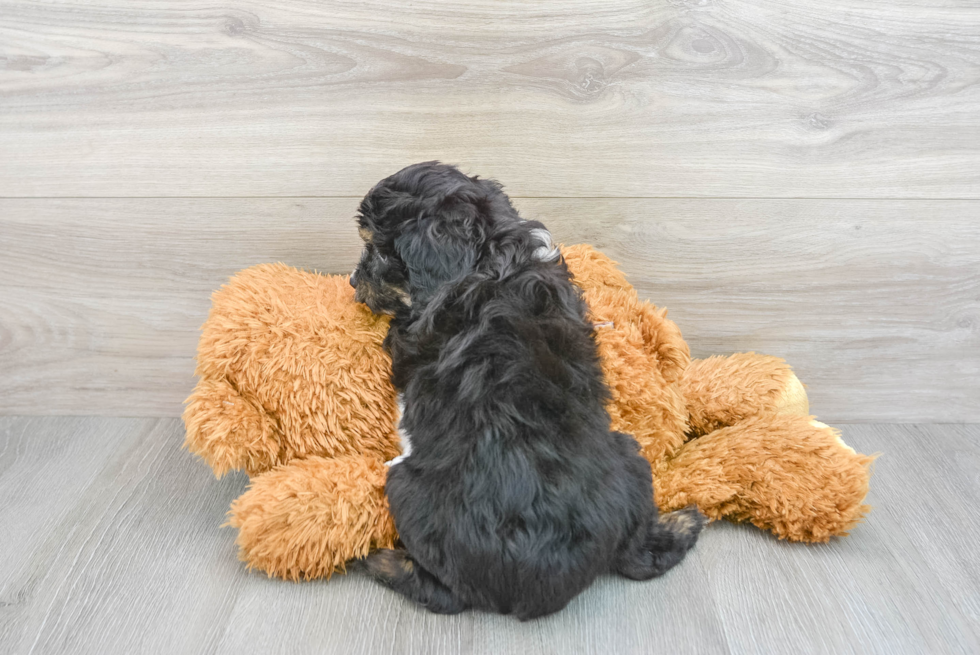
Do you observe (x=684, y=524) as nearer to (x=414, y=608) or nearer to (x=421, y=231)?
(x=414, y=608)

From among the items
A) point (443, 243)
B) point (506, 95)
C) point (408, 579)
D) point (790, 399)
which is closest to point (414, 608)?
point (408, 579)

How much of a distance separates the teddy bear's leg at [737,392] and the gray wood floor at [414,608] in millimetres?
260

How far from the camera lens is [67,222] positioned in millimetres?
1750

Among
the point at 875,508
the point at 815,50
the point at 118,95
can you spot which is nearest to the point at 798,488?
the point at 875,508

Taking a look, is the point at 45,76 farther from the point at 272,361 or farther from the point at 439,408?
the point at 439,408

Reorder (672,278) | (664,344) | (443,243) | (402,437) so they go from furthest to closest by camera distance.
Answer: (672,278) → (664,344) → (402,437) → (443,243)

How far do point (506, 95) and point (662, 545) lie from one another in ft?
3.42

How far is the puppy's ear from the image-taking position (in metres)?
1.26

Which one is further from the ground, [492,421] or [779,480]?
[492,421]

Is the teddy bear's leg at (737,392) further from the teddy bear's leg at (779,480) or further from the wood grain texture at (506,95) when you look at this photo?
the wood grain texture at (506,95)

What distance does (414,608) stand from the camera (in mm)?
1264

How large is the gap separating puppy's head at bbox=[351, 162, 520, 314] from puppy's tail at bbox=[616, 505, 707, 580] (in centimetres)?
62

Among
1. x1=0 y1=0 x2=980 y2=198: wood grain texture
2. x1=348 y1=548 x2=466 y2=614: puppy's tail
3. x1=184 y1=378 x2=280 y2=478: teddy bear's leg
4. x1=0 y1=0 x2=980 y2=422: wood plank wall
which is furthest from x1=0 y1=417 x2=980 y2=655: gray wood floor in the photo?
x1=0 y1=0 x2=980 y2=198: wood grain texture

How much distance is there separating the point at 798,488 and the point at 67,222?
6.00 ft
